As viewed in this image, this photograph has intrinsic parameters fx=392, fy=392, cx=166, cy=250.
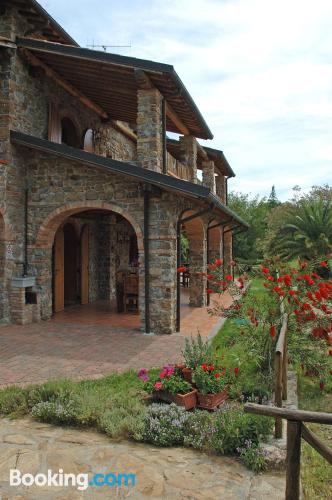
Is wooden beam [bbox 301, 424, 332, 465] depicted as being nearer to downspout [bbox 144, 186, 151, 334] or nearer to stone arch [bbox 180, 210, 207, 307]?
downspout [bbox 144, 186, 151, 334]

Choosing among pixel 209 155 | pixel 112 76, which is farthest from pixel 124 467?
pixel 209 155

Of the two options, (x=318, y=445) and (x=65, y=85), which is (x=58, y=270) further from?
(x=318, y=445)

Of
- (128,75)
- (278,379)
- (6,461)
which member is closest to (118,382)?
(6,461)

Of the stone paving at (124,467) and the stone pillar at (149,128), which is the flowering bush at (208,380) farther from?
the stone pillar at (149,128)

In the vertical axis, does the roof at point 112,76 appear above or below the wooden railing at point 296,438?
above

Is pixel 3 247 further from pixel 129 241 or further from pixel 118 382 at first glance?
pixel 129 241

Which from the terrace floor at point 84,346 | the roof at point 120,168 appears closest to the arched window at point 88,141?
the roof at point 120,168

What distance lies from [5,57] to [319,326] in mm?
8312

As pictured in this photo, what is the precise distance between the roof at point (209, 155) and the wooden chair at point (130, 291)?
5131 millimetres

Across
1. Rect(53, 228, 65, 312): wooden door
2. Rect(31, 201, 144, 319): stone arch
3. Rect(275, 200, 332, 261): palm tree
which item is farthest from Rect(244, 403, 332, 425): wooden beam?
Rect(275, 200, 332, 261): palm tree

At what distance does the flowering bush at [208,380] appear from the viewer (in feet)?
14.6

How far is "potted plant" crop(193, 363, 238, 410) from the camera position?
14.4 ft

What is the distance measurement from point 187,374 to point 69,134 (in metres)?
8.72

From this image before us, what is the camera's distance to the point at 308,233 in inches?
654
